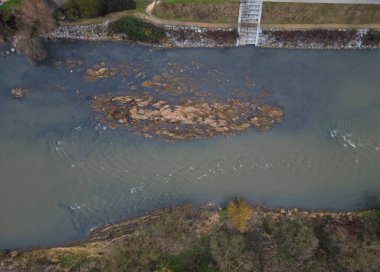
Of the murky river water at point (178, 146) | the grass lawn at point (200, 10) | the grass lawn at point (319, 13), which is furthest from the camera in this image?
the murky river water at point (178, 146)

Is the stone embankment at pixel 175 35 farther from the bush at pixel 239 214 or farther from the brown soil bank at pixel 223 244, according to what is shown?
the brown soil bank at pixel 223 244

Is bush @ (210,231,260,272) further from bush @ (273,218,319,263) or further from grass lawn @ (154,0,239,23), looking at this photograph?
grass lawn @ (154,0,239,23)

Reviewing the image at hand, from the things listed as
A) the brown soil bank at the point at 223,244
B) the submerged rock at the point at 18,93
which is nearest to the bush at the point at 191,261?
the brown soil bank at the point at 223,244

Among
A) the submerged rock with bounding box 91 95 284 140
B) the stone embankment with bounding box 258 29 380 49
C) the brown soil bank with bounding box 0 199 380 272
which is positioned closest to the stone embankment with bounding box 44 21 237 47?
the stone embankment with bounding box 258 29 380 49

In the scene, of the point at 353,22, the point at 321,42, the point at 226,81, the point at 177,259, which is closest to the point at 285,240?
the point at 177,259

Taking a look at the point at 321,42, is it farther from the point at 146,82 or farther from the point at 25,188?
the point at 25,188

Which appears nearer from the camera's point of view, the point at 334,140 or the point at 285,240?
the point at 285,240
